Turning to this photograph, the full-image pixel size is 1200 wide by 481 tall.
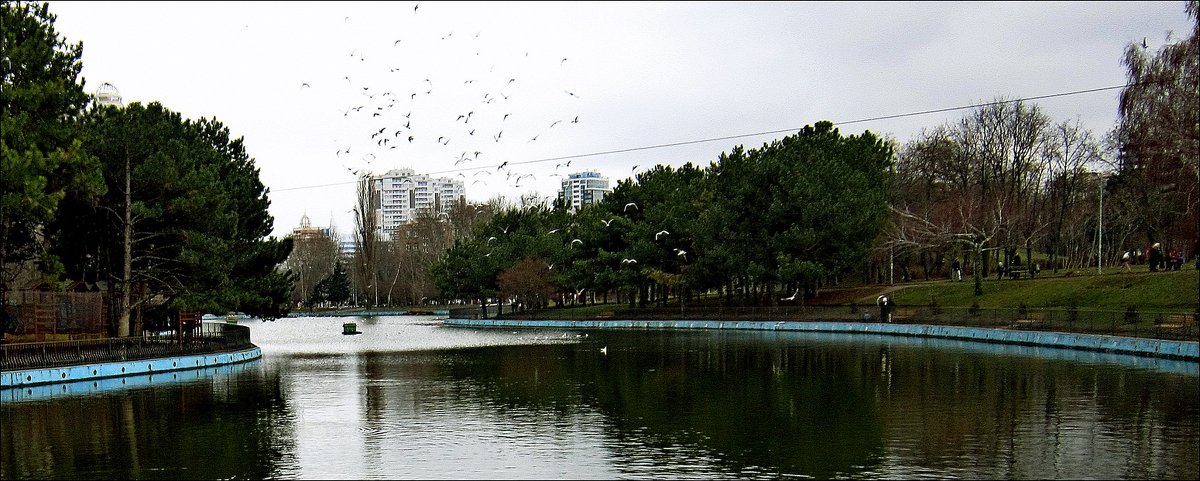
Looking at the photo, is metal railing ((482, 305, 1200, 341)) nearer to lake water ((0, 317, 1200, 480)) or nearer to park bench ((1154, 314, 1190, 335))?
park bench ((1154, 314, 1190, 335))

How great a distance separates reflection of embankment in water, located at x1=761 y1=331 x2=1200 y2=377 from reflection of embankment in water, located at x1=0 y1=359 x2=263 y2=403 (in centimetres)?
3523

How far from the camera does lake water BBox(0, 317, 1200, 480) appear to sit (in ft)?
65.6

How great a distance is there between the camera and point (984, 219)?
8006 cm

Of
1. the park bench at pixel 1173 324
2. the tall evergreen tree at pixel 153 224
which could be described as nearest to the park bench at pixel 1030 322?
the park bench at pixel 1173 324

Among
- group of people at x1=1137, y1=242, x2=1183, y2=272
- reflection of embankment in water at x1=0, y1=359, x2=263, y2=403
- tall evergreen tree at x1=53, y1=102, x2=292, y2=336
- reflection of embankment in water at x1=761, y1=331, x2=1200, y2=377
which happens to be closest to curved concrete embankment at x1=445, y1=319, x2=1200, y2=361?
reflection of embankment in water at x1=761, y1=331, x2=1200, y2=377

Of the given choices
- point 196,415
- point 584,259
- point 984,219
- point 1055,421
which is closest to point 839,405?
point 1055,421

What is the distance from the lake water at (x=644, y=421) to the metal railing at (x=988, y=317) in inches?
140

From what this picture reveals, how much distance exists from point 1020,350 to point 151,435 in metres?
40.2

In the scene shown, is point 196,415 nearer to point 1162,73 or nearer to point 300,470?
point 300,470

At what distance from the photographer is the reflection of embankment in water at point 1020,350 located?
39.8 metres

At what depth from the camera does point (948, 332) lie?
6012 centimetres

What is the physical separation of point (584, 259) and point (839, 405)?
7149 centimetres

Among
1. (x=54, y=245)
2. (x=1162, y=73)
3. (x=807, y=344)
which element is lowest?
(x=807, y=344)

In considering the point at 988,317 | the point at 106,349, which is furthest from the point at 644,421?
the point at 988,317
